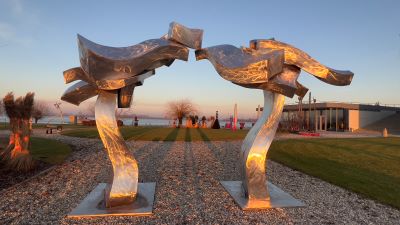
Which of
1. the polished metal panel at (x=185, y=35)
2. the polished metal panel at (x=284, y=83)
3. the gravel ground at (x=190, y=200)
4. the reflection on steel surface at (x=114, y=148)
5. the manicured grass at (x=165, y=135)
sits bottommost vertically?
the gravel ground at (x=190, y=200)

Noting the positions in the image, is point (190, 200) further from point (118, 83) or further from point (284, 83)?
point (284, 83)

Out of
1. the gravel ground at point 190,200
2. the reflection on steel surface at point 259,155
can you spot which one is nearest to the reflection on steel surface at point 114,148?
the gravel ground at point 190,200

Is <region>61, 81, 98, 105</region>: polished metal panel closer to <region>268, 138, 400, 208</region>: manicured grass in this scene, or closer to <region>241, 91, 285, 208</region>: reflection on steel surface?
<region>241, 91, 285, 208</region>: reflection on steel surface

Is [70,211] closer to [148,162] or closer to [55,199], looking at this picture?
[55,199]

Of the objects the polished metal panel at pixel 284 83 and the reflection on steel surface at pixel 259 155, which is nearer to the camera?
the polished metal panel at pixel 284 83

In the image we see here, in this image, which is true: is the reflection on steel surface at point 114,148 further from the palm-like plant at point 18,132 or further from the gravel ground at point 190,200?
the palm-like plant at point 18,132

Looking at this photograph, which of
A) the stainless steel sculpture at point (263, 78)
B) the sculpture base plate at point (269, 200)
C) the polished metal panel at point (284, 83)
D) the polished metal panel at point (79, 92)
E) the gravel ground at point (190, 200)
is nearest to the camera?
the gravel ground at point (190, 200)

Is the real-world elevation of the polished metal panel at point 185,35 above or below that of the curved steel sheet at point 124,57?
above

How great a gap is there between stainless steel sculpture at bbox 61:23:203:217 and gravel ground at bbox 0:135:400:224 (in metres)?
0.50

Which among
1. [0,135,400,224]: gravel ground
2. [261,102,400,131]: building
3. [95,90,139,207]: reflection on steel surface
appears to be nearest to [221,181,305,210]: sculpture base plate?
[0,135,400,224]: gravel ground

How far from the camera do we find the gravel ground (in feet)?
19.2

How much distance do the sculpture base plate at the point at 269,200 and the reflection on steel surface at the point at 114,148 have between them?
2.51 m

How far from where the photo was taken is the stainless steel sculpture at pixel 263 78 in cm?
614

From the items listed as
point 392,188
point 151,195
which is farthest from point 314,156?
point 151,195
